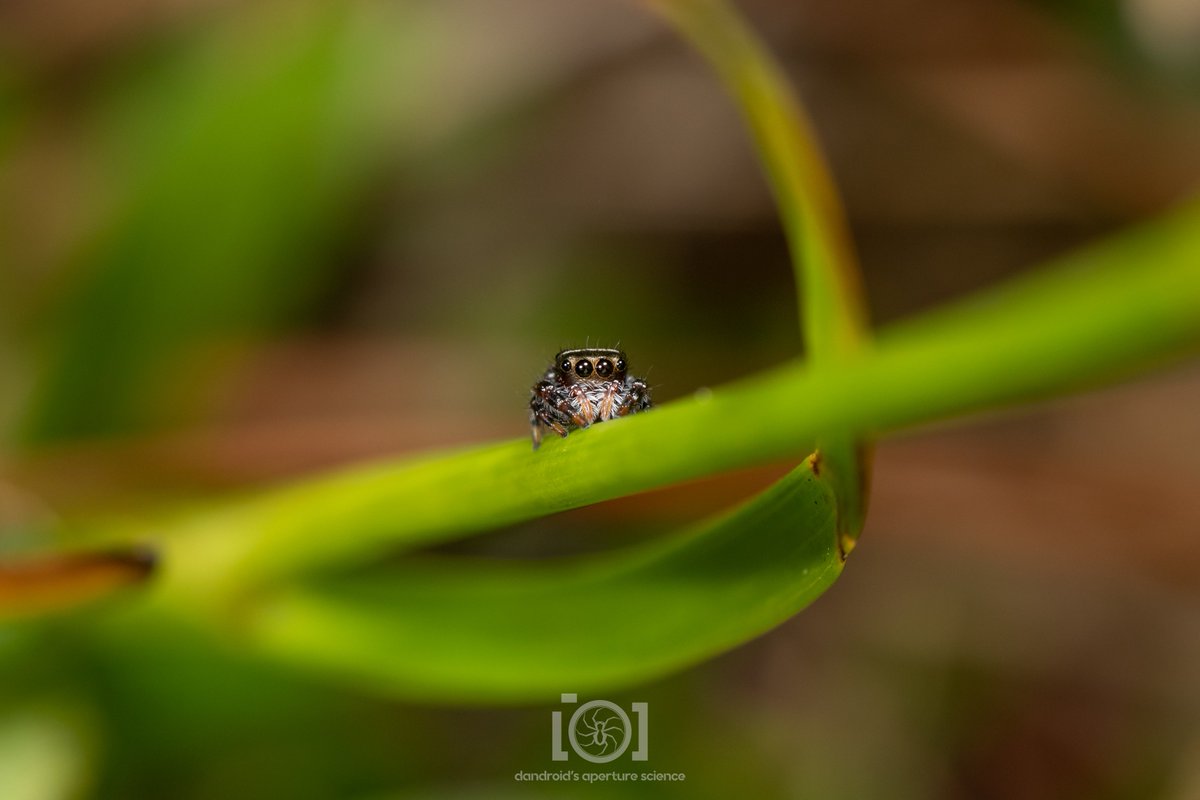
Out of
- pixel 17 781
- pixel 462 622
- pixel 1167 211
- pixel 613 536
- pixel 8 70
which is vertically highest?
pixel 8 70

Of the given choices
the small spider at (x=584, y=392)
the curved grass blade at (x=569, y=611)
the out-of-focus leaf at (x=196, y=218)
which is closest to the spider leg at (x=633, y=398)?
the small spider at (x=584, y=392)

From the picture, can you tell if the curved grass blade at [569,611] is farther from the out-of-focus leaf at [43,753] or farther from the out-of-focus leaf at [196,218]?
the out-of-focus leaf at [196,218]

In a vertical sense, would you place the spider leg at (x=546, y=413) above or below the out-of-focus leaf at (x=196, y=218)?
below

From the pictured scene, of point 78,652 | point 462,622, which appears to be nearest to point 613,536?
point 462,622

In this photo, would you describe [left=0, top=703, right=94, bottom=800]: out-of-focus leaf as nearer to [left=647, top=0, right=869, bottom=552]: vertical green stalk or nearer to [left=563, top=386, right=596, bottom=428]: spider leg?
[left=563, top=386, right=596, bottom=428]: spider leg

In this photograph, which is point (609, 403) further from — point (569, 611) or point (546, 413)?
point (569, 611)

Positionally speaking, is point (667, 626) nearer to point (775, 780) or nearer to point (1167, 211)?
point (775, 780)

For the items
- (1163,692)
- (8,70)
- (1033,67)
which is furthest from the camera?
(1033,67)
